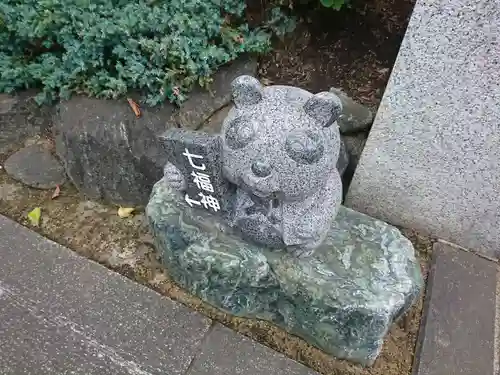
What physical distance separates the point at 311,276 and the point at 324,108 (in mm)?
827

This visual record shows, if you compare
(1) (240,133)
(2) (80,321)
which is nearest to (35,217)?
(2) (80,321)

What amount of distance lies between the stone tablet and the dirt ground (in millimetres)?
663

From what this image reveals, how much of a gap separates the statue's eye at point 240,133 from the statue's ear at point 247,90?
0.27 feet

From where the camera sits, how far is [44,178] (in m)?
3.30

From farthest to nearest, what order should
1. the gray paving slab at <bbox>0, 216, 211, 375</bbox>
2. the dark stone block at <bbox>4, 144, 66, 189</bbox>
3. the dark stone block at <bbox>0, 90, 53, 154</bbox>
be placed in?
the dark stone block at <bbox>0, 90, 53, 154</bbox>
the dark stone block at <bbox>4, 144, 66, 189</bbox>
the gray paving slab at <bbox>0, 216, 211, 375</bbox>

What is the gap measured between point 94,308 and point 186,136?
1.13m

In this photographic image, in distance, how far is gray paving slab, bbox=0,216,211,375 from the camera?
2.40 m

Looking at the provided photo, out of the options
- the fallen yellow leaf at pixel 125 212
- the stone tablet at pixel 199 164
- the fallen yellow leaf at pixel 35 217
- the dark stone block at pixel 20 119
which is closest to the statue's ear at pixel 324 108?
the stone tablet at pixel 199 164

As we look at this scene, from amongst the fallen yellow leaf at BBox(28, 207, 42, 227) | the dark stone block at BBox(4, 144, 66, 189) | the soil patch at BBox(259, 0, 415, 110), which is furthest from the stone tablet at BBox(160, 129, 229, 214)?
the soil patch at BBox(259, 0, 415, 110)

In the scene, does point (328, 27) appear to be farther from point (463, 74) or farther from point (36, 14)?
point (36, 14)

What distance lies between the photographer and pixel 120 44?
307 cm

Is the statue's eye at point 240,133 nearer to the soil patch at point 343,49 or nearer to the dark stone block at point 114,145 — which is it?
the dark stone block at point 114,145

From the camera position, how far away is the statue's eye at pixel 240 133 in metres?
2.03

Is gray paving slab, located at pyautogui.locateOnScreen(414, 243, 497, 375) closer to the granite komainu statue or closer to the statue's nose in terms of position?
the granite komainu statue
